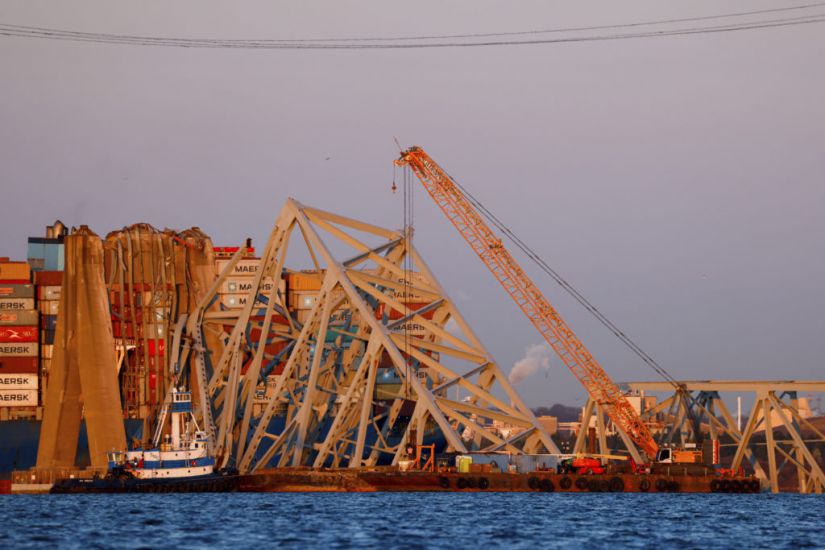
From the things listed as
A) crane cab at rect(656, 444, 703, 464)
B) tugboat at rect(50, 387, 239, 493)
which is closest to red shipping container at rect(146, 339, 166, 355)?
tugboat at rect(50, 387, 239, 493)

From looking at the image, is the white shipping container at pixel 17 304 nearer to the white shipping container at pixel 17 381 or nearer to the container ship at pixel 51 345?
the container ship at pixel 51 345

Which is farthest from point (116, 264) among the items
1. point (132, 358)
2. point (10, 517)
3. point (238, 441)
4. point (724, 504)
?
point (724, 504)

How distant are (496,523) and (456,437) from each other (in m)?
27.5

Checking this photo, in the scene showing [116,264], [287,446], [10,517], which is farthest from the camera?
[116,264]

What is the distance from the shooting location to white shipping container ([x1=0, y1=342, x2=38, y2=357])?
119 m

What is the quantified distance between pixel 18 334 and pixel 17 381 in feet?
12.3

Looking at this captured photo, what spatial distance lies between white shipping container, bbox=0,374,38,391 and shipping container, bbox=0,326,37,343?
9.29 feet

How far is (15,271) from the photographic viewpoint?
123 m

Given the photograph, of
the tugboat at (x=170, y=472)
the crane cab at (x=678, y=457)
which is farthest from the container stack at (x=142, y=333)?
the crane cab at (x=678, y=457)

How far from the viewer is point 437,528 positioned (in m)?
65.4

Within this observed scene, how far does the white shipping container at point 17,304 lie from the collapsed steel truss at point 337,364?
14.8 meters

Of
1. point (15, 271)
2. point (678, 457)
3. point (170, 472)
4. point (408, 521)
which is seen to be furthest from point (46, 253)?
point (408, 521)

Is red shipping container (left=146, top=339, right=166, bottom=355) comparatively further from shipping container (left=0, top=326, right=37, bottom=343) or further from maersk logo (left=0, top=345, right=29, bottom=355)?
maersk logo (left=0, top=345, right=29, bottom=355)

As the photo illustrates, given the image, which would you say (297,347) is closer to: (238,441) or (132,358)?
(238,441)
